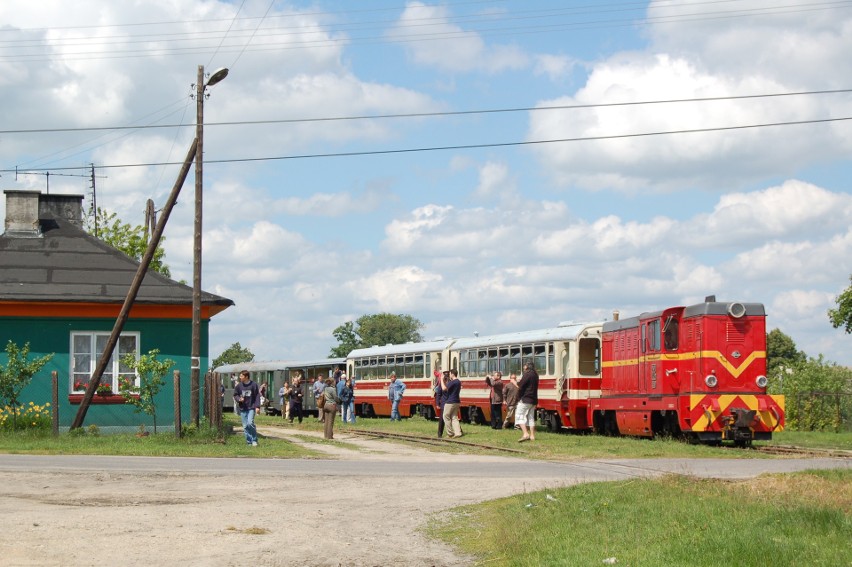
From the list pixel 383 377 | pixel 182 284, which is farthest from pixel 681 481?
pixel 383 377

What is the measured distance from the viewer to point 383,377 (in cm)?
5097

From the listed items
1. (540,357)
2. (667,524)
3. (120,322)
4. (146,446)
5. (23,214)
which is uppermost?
A: (23,214)

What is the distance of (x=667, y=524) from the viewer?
1193 cm

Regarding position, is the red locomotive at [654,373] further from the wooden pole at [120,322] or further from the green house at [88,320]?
the wooden pole at [120,322]

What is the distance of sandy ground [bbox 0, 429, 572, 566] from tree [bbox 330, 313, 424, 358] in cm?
14196

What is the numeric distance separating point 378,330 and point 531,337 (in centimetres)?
13081

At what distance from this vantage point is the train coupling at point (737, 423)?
25.6 m

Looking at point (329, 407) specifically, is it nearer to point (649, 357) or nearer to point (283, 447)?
point (283, 447)

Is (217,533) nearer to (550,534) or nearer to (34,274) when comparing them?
(550,534)

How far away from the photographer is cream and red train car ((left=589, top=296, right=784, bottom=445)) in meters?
25.8

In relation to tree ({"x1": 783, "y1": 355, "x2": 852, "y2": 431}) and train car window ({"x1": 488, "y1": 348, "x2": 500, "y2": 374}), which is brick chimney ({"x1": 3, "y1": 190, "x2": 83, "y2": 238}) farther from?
tree ({"x1": 783, "y1": 355, "x2": 852, "y2": 431})

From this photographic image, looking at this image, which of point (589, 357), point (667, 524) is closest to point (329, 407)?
point (589, 357)

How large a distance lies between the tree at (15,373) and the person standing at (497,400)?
1330cm

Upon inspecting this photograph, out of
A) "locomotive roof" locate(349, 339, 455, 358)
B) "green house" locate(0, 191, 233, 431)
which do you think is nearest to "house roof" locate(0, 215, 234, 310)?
"green house" locate(0, 191, 233, 431)
